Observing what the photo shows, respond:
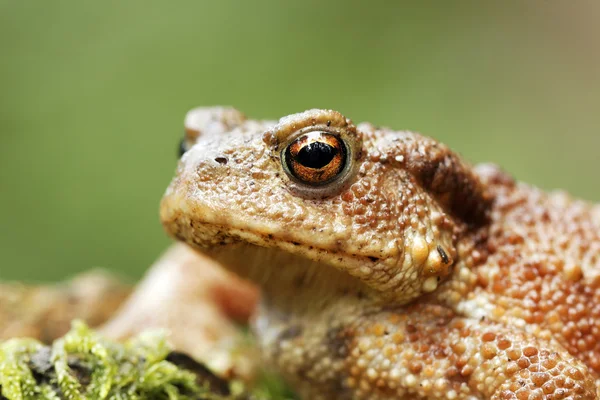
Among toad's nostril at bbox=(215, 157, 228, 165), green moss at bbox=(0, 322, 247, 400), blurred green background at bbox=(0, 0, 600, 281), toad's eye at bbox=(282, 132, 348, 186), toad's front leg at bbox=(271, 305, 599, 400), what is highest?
blurred green background at bbox=(0, 0, 600, 281)

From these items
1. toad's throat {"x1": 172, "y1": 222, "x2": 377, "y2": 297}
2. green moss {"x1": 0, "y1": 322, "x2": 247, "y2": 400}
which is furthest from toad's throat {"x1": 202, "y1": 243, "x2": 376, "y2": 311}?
green moss {"x1": 0, "y1": 322, "x2": 247, "y2": 400}

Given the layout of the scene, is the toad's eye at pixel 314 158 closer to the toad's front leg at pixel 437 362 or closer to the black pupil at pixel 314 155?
the black pupil at pixel 314 155

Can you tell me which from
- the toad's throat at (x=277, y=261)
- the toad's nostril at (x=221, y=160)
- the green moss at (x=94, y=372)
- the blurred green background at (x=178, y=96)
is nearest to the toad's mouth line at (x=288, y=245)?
the toad's throat at (x=277, y=261)

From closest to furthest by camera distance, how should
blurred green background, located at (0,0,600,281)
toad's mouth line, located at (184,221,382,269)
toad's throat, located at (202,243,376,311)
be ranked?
1. toad's mouth line, located at (184,221,382,269)
2. toad's throat, located at (202,243,376,311)
3. blurred green background, located at (0,0,600,281)

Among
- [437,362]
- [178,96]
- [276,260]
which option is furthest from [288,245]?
[178,96]

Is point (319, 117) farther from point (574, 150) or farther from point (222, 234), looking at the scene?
point (574, 150)

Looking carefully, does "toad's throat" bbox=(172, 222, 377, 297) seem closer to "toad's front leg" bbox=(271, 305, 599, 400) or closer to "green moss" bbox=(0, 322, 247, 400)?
"toad's front leg" bbox=(271, 305, 599, 400)

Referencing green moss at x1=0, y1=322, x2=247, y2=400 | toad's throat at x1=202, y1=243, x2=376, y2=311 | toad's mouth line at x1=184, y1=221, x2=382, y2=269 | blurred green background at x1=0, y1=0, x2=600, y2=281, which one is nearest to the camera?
green moss at x1=0, y1=322, x2=247, y2=400
